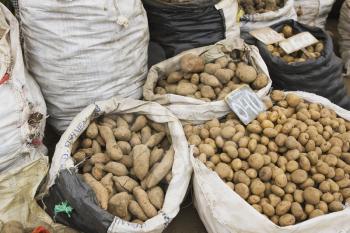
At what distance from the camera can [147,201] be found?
1906 mm

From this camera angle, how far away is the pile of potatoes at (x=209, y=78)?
2.28 metres

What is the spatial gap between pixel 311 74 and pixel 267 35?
364mm

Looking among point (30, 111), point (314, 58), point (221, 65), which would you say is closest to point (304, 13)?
point (314, 58)

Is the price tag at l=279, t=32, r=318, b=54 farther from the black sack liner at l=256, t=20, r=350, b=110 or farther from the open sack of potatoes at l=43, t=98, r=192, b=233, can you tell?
the open sack of potatoes at l=43, t=98, r=192, b=233

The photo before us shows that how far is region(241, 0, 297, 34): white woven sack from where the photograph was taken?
276 centimetres

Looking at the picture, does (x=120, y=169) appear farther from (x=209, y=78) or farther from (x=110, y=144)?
(x=209, y=78)

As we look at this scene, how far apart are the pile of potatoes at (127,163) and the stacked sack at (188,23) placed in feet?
1.88

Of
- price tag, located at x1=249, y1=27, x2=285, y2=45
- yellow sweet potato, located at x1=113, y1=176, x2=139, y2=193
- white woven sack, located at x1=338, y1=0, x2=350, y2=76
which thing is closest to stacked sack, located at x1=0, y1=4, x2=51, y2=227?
yellow sweet potato, located at x1=113, y1=176, x2=139, y2=193

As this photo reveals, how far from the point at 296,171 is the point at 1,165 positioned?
4.29 ft

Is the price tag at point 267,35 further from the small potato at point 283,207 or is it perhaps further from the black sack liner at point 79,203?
the black sack liner at point 79,203

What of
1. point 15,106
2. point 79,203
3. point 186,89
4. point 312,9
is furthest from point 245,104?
point 312,9

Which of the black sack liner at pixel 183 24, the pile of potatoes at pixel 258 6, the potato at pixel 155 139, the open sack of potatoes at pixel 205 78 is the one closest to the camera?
the potato at pixel 155 139

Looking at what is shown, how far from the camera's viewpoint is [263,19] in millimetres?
2766

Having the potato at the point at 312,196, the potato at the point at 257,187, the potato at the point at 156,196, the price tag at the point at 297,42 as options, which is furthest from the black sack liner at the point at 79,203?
the price tag at the point at 297,42
